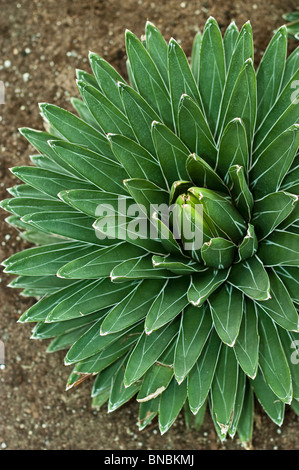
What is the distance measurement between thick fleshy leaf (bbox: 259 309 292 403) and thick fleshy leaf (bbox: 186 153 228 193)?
0.53 m

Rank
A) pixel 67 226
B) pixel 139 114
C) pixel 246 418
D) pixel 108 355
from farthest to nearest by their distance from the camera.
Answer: pixel 246 418 → pixel 108 355 → pixel 67 226 → pixel 139 114

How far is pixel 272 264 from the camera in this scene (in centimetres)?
194

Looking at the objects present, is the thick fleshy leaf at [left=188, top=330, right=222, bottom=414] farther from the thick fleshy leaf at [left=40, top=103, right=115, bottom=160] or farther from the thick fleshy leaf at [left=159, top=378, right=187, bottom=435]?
the thick fleshy leaf at [left=40, top=103, right=115, bottom=160]

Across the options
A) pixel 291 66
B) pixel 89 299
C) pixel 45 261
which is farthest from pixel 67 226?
pixel 291 66

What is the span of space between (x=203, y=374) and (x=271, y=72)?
3.94 feet

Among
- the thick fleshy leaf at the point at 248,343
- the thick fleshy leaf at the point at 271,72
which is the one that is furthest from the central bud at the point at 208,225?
the thick fleshy leaf at the point at 271,72

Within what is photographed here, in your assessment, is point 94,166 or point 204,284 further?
point 94,166

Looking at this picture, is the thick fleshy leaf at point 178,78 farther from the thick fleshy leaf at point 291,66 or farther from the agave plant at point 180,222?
the thick fleshy leaf at point 291,66

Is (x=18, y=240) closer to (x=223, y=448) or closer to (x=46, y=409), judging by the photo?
(x=46, y=409)

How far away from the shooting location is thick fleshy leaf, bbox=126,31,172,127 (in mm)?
2105

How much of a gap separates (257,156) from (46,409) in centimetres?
170

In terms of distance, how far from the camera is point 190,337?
6.61 ft

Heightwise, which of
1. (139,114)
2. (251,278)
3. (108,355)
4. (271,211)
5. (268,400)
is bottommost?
(268,400)

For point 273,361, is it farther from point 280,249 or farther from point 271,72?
point 271,72
